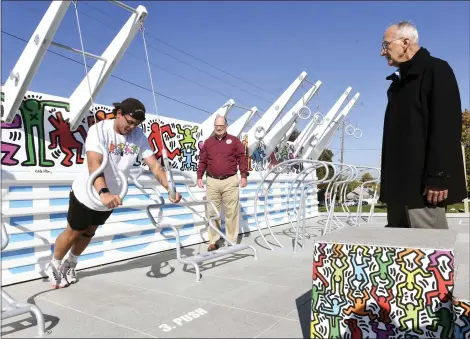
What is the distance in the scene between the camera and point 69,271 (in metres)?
3.42


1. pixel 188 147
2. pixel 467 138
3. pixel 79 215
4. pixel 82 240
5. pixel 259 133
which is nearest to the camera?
pixel 79 215

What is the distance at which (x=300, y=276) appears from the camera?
3713 mm

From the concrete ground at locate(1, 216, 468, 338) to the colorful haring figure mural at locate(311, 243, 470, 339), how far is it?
0.48m

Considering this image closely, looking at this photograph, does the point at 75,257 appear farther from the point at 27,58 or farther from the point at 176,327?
the point at 27,58

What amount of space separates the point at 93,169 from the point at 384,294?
209cm

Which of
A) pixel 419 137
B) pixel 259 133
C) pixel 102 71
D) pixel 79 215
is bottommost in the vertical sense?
pixel 79 215

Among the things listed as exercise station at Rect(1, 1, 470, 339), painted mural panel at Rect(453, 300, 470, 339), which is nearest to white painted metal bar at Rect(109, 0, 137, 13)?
exercise station at Rect(1, 1, 470, 339)

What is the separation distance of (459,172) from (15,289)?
11.2ft

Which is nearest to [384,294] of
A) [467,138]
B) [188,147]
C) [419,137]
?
[419,137]

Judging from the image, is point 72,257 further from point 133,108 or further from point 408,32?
point 408,32

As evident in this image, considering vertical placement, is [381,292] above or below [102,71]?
below

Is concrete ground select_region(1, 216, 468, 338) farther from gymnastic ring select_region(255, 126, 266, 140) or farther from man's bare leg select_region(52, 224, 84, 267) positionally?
gymnastic ring select_region(255, 126, 266, 140)

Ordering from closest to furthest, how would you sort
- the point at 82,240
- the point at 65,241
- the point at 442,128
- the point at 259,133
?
the point at 442,128, the point at 65,241, the point at 82,240, the point at 259,133

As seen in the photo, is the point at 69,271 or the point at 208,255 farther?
the point at 208,255
